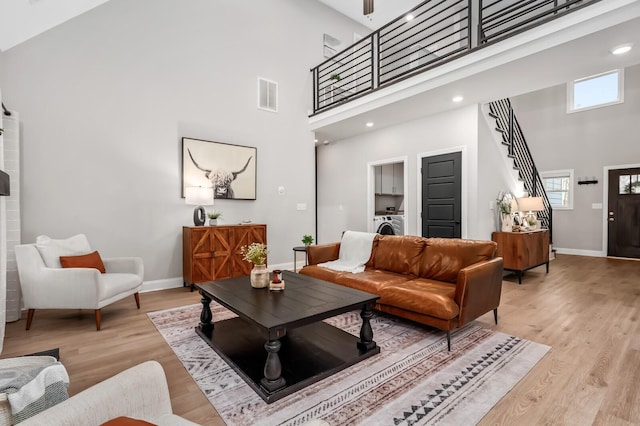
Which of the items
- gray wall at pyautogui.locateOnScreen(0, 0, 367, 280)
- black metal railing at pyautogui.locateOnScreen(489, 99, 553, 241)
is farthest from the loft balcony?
gray wall at pyautogui.locateOnScreen(0, 0, 367, 280)

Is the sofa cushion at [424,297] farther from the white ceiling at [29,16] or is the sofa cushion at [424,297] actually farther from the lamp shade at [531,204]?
the white ceiling at [29,16]

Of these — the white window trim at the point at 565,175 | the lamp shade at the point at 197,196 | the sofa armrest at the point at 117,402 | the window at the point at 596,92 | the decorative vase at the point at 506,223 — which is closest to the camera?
the sofa armrest at the point at 117,402

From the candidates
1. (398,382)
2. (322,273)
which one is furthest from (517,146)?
(398,382)

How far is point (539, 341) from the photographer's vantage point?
2.74 m

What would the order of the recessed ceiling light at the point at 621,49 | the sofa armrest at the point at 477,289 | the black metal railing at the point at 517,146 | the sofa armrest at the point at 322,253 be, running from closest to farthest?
1. the sofa armrest at the point at 477,289
2. the recessed ceiling light at the point at 621,49
3. the sofa armrest at the point at 322,253
4. the black metal railing at the point at 517,146

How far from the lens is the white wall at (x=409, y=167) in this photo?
5004 millimetres

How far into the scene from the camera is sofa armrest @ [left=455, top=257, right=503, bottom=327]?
8.45 ft

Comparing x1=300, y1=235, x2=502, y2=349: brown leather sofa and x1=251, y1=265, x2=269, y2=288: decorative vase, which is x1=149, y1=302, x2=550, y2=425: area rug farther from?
x1=251, y1=265, x2=269, y2=288: decorative vase

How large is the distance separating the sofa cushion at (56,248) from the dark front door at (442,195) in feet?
16.6

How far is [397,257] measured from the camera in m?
3.67

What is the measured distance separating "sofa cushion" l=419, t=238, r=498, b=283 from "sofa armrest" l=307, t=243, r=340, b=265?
127cm

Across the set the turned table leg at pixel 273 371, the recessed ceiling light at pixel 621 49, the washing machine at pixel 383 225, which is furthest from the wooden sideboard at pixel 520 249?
the turned table leg at pixel 273 371

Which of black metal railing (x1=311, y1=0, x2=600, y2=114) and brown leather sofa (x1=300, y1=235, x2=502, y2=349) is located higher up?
black metal railing (x1=311, y1=0, x2=600, y2=114)

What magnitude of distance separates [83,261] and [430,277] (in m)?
3.72
